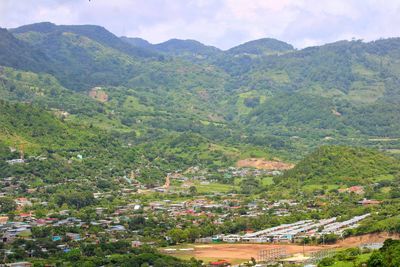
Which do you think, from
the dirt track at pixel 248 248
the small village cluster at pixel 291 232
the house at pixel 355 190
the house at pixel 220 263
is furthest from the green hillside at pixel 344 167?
the house at pixel 220 263

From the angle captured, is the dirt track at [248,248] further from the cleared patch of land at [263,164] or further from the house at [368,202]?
the cleared patch of land at [263,164]

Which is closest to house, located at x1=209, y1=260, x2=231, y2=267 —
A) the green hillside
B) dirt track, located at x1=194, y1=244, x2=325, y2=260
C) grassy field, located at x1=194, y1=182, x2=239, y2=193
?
dirt track, located at x1=194, y1=244, x2=325, y2=260

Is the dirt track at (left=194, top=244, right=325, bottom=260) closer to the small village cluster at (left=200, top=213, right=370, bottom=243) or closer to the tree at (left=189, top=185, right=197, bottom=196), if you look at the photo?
the small village cluster at (left=200, top=213, right=370, bottom=243)

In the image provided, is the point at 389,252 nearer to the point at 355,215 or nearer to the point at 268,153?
the point at 355,215

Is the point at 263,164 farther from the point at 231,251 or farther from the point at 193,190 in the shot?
the point at 231,251

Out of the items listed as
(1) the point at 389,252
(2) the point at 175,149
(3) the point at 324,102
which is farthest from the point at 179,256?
(3) the point at 324,102

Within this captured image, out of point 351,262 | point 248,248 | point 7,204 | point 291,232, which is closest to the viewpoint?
point 351,262

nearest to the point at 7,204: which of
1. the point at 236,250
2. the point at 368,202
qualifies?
the point at 236,250

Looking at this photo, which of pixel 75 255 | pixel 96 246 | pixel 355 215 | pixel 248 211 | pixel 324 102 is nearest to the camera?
pixel 75 255
